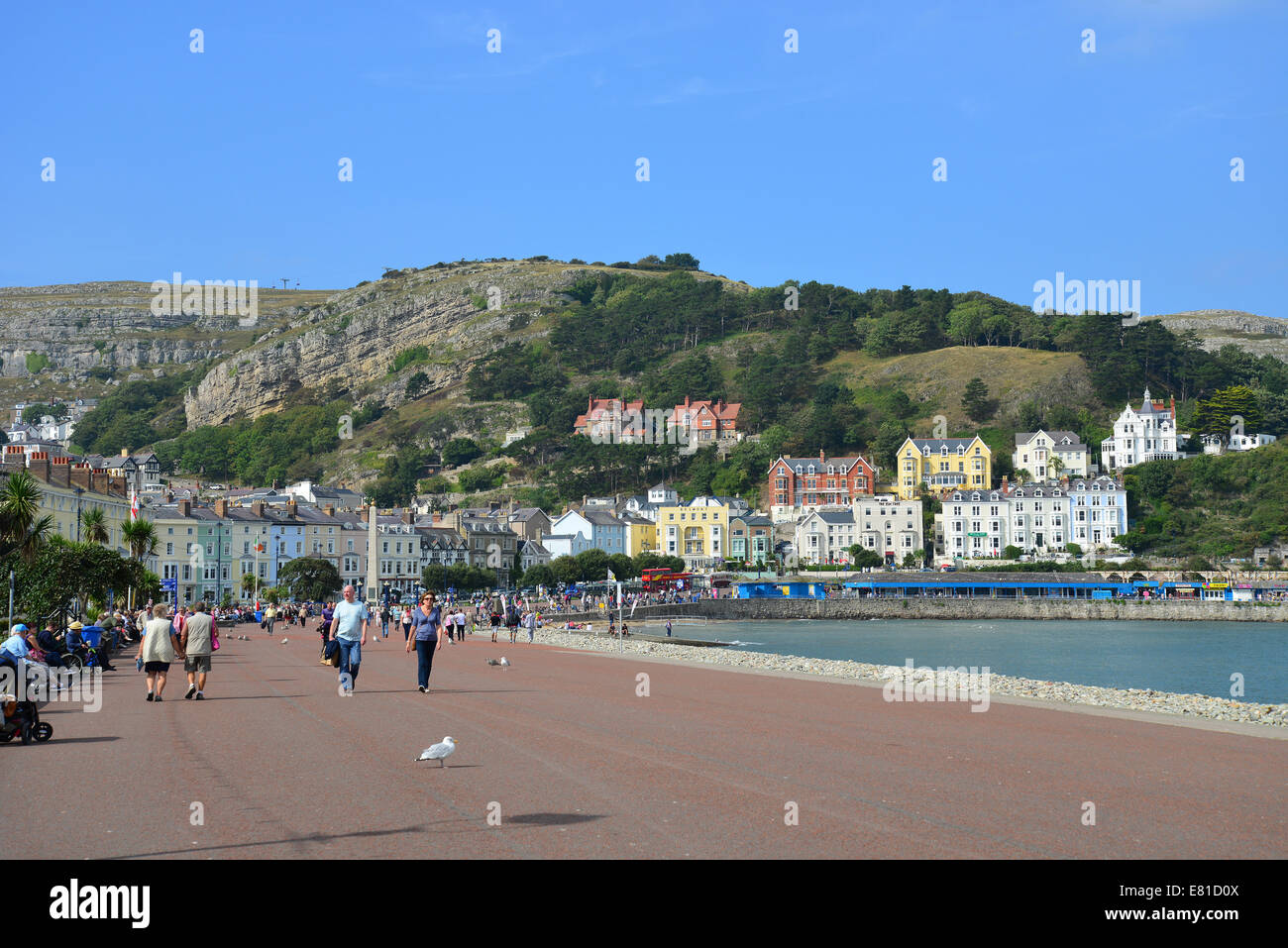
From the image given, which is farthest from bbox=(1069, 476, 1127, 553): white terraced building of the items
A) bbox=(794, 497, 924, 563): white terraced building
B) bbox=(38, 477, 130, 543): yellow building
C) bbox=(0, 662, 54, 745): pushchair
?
bbox=(0, 662, 54, 745): pushchair

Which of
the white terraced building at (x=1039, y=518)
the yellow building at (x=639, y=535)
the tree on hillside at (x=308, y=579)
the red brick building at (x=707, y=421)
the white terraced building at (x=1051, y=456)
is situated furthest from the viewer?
the red brick building at (x=707, y=421)

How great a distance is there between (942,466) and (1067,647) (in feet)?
245

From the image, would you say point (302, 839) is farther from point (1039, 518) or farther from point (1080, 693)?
point (1039, 518)

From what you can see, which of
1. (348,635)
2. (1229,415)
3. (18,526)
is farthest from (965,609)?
(348,635)

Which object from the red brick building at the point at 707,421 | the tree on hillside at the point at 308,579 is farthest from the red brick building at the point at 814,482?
the tree on hillside at the point at 308,579

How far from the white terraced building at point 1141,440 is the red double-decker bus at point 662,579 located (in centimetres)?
5215

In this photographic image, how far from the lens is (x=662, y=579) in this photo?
113688 millimetres

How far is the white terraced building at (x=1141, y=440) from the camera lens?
13200 centimetres

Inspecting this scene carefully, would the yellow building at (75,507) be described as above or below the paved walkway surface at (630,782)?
above

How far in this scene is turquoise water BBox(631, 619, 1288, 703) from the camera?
4278 centimetres

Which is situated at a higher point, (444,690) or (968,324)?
(968,324)

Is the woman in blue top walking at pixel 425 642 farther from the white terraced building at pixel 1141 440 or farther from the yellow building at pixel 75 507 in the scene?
the white terraced building at pixel 1141 440

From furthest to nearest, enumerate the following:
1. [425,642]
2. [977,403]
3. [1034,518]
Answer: [977,403] < [1034,518] < [425,642]
